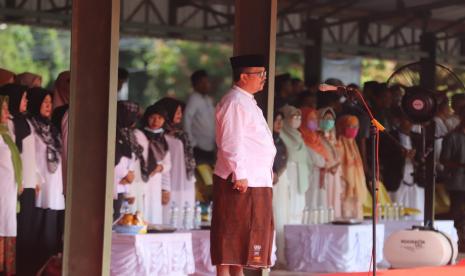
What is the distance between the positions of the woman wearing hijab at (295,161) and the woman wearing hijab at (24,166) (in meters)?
3.26

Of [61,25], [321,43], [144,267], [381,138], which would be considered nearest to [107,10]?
[144,267]

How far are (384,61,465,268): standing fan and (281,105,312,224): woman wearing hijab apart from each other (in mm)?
2113

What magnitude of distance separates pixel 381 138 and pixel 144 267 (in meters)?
5.16

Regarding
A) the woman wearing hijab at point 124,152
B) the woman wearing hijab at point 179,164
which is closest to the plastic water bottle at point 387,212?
the woman wearing hijab at point 179,164

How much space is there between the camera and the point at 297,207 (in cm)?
1055

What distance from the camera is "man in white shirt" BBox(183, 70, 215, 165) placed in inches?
466

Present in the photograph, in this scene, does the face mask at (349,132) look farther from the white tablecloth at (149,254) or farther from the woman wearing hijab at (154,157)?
the white tablecloth at (149,254)

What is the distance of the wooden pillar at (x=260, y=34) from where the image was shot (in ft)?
23.6

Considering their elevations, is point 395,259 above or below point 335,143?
below

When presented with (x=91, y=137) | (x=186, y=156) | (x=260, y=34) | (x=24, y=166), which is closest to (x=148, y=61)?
(x=186, y=156)

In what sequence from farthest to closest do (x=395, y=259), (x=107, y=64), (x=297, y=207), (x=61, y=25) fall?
(x=61, y=25) → (x=297, y=207) → (x=395, y=259) → (x=107, y=64)

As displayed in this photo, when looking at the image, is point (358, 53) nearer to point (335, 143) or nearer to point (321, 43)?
point (321, 43)

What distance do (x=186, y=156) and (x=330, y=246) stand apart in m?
1.67

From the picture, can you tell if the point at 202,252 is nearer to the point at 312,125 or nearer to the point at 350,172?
the point at 312,125
